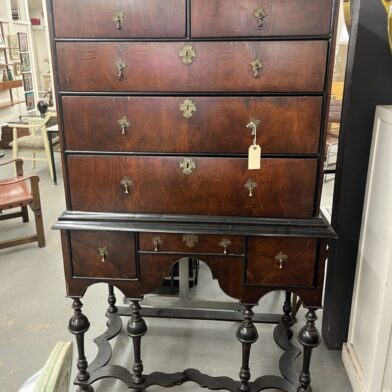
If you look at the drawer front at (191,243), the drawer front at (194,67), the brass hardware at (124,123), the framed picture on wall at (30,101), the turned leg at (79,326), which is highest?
the drawer front at (194,67)

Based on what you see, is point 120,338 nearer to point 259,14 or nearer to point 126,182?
point 126,182

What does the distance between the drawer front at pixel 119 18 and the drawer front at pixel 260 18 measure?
68 mm

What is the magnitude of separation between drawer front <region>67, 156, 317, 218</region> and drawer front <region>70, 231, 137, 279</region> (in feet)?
0.34

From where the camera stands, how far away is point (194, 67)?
142 centimetres

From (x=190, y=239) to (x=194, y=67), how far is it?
0.61 meters

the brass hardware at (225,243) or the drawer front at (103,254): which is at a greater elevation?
the brass hardware at (225,243)

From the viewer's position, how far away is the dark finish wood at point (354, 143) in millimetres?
1645

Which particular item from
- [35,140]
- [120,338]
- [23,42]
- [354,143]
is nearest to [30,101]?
[23,42]

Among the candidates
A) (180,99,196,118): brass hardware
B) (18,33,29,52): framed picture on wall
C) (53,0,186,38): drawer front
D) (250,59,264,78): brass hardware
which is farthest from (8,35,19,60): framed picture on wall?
(250,59,264,78): brass hardware

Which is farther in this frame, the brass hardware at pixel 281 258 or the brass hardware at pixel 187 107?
the brass hardware at pixel 281 258

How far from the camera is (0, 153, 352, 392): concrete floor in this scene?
198cm

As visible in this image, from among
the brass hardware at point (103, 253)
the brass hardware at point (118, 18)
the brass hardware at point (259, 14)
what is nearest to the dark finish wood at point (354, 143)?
the brass hardware at point (259, 14)

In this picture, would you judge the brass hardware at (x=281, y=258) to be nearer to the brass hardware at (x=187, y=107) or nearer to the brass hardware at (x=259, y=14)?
the brass hardware at (x=187, y=107)

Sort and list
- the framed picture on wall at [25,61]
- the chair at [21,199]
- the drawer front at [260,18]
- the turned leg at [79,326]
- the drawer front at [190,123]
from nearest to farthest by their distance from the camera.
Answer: the drawer front at [260,18], the drawer front at [190,123], the turned leg at [79,326], the chair at [21,199], the framed picture on wall at [25,61]
